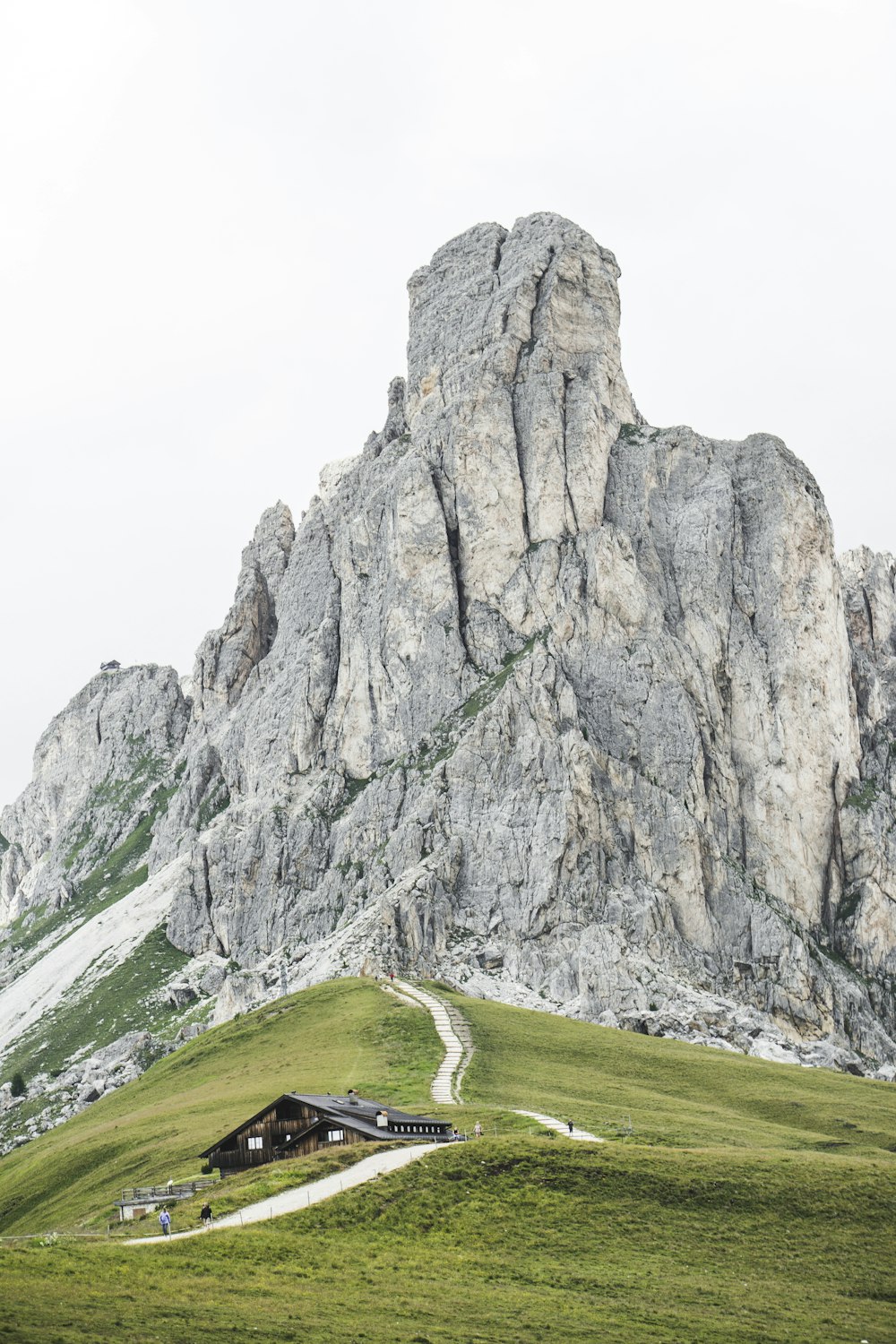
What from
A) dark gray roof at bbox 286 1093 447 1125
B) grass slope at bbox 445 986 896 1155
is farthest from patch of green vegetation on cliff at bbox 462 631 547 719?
dark gray roof at bbox 286 1093 447 1125

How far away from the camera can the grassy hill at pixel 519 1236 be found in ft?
116

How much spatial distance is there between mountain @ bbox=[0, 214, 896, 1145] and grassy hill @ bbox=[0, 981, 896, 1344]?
2192 inches

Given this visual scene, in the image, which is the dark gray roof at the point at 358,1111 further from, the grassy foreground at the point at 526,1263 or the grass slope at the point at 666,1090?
the grass slope at the point at 666,1090

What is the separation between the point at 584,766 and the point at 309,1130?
104284 mm

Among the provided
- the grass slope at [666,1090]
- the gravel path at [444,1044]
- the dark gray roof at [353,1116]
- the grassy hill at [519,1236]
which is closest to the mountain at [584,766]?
the gravel path at [444,1044]

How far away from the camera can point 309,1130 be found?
60469 mm

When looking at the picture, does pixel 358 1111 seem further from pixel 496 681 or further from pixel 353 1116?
pixel 496 681

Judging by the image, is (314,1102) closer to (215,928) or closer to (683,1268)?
(683,1268)

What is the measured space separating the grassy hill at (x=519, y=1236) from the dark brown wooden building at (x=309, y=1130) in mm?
3186

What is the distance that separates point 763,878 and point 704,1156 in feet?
373

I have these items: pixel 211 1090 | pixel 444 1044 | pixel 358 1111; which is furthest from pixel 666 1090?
pixel 211 1090

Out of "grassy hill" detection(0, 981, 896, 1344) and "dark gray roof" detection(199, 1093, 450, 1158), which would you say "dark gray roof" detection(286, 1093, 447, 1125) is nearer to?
"dark gray roof" detection(199, 1093, 450, 1158)

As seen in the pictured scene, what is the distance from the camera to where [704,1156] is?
5656 cm


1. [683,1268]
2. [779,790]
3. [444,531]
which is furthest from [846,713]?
[683,1268]
